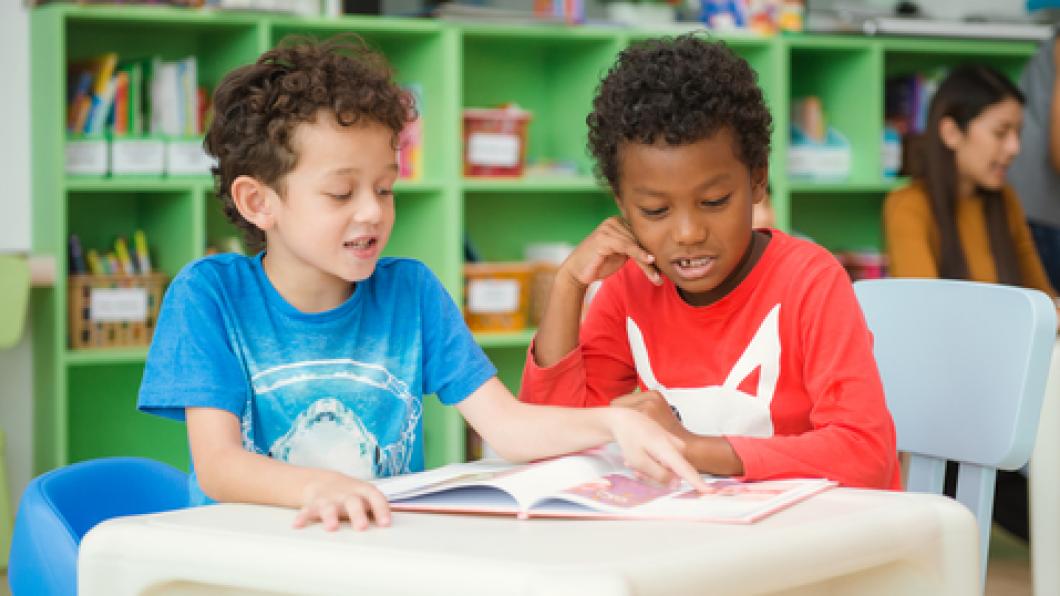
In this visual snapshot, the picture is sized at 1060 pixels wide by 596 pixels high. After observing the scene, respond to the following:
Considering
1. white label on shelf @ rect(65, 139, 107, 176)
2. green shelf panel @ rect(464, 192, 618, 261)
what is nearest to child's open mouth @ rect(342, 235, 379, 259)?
white label on shelf @ rect(65, 139, 107, 176)

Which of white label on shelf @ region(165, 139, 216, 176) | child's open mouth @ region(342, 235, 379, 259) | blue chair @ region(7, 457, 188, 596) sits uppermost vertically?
white label on shelf @ region(165, 139, 216, 176)

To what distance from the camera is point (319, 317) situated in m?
1.33

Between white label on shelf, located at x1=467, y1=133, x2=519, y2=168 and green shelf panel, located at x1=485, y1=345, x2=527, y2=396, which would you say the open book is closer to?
white label on shelf, located at x1=467, y1=133, x2=519, y2=168

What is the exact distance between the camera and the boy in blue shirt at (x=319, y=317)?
→ 1.21 meters

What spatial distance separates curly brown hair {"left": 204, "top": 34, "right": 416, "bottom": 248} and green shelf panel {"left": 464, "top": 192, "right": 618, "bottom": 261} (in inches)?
94.6

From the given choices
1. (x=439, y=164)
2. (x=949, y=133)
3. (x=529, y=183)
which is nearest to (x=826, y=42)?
(x=949, y=133)

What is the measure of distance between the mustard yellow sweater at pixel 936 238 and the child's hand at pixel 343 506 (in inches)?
99.0

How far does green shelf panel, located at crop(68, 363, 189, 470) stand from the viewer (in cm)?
344

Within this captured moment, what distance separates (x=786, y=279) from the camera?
138 centimetres

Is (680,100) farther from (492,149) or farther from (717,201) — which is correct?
(492,149)

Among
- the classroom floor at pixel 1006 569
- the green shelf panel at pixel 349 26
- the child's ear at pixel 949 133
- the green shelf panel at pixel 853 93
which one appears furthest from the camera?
the green shelf panel at pixel 853 93

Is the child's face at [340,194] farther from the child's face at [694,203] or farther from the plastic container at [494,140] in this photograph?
the plastic container at [494,140]

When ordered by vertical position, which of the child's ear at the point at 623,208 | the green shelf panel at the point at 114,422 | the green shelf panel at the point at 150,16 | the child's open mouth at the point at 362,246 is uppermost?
the green shelf panel at the point at 150,16

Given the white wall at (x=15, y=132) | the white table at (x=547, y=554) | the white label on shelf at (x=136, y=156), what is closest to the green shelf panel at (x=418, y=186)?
the white label on shelf at (x=136, y=156)
